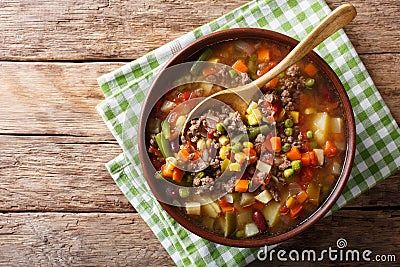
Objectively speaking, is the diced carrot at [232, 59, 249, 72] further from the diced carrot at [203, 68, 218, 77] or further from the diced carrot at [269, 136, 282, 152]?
the diced carrot at [269, 136, 282, 152]

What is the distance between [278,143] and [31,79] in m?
1.42

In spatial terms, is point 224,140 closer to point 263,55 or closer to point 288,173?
point 288,173

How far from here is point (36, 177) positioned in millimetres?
3051

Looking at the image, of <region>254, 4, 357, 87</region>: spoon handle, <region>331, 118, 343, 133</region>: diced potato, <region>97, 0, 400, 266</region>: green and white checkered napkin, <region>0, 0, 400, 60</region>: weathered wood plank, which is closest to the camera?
<region>254, 4, 357, 87</region>: spoon handle

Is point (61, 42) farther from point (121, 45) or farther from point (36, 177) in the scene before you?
point (36, 177)

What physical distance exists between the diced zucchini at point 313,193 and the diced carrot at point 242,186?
30 centimetres

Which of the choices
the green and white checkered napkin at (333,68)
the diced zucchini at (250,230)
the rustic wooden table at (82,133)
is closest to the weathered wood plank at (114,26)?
the rustic wooden table at (82,133)

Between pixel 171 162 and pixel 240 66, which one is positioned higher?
pixel 240 66

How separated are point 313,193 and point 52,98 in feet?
4.89

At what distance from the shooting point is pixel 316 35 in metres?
2.55

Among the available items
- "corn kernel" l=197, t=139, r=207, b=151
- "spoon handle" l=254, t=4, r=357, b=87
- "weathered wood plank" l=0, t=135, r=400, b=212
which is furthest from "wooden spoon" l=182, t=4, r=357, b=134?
"weathered wood plank" l=0, t=135, r=400, b=212

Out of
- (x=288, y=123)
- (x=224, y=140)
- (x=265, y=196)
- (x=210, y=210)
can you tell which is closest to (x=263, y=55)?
(x=288, y=123)

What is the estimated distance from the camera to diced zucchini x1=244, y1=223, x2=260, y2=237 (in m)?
2.64

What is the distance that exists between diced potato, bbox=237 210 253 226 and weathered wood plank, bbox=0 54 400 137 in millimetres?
867
